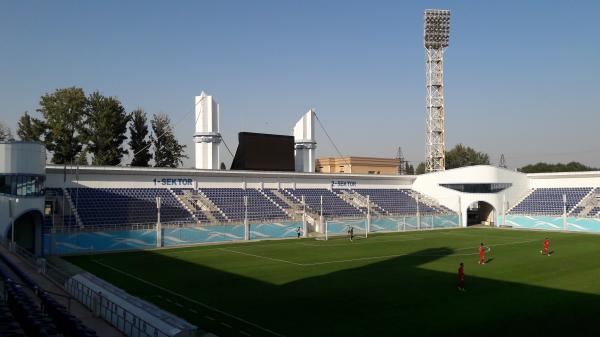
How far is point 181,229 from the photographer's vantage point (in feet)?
144

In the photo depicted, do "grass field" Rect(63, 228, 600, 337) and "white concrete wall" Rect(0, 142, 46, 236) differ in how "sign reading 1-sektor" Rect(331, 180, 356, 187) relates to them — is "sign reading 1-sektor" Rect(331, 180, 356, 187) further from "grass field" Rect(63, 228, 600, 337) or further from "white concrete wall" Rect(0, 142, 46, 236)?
"white concrete wall" Rect(0, 142, 46, 236)

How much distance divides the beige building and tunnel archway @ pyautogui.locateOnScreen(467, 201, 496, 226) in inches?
1834

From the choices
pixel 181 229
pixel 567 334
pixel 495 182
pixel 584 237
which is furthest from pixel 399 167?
pixel 567 334

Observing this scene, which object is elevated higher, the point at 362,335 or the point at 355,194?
the point at 355,194

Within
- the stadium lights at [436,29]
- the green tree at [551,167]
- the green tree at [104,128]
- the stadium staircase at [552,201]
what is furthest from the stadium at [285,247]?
the green tree at [551,167]

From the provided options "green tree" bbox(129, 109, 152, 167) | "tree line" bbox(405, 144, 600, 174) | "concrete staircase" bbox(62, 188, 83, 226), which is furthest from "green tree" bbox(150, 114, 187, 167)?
"tree line" bbox(405, 144, 600, 174)

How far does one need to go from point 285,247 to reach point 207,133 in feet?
63.1

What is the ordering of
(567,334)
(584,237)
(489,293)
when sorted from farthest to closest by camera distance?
(584,237) → (489,293) → (567,334)

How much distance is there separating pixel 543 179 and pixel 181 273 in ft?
177

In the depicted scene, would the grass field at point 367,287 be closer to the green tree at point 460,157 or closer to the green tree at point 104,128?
the green tree at point 104,128

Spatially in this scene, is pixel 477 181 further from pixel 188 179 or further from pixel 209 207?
pixel 188 179

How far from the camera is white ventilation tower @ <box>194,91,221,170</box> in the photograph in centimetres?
5569

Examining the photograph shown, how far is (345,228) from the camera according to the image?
2117 inches

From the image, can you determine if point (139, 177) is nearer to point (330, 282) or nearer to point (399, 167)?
point (330, 282)
